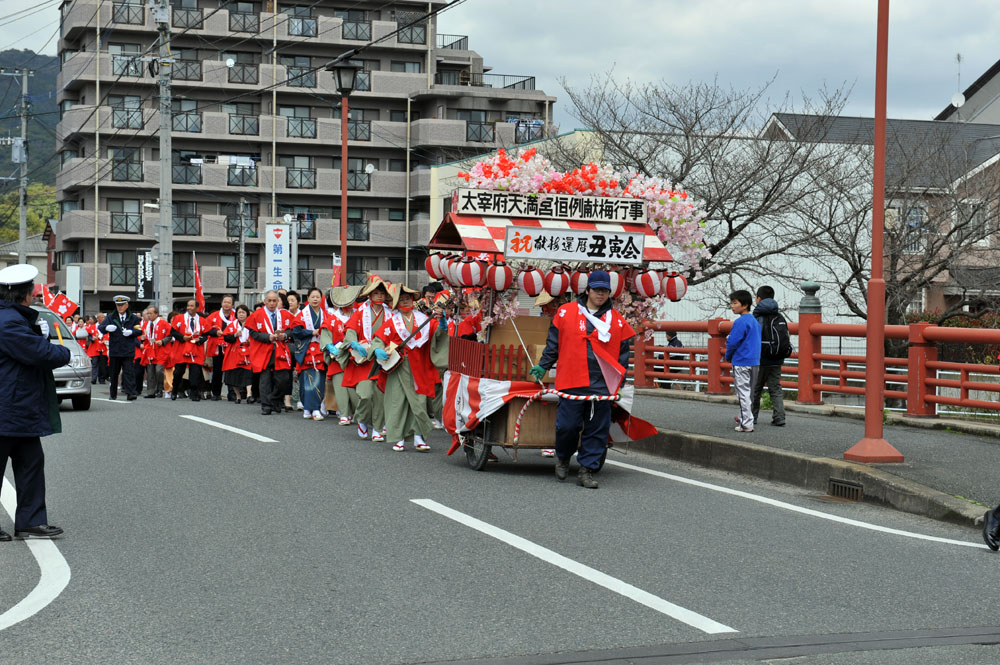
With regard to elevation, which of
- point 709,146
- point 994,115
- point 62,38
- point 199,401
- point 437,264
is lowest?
point 199,401

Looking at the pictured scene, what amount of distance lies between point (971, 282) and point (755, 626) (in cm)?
2063

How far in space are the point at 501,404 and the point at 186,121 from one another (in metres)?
48.9

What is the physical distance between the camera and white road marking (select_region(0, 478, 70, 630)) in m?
5.58

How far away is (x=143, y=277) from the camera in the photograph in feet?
180

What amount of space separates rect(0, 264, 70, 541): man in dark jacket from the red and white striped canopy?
4.15m

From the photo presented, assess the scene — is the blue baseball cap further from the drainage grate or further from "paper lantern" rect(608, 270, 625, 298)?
the drainage grate

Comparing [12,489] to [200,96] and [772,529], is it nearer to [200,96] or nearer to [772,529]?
[772,529]

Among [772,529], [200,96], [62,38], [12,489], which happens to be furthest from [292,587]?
[62,38]

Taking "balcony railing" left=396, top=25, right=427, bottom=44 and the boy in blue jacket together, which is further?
"balcony railing" left=396, top=25, right=427, bottom=44

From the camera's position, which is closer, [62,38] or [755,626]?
[755,626]

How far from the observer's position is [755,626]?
18.0 ft

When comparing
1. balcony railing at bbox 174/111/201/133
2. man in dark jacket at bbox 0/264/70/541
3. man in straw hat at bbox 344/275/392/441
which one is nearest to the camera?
man in dark jacket at bbox 0/264/70/541

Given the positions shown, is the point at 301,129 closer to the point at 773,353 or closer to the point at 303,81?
the point at 303,81

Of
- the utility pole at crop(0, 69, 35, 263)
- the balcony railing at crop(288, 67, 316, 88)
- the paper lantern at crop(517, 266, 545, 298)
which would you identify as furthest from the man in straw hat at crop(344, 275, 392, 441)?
the balcony railing at crop(288, 67, 316, 88)
